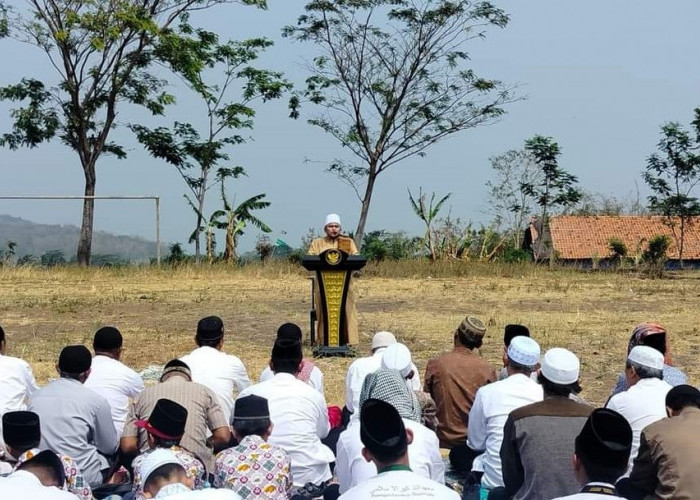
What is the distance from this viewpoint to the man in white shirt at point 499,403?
4.82 m

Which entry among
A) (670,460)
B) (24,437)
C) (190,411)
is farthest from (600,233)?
(24,437)

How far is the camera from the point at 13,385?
535 cm

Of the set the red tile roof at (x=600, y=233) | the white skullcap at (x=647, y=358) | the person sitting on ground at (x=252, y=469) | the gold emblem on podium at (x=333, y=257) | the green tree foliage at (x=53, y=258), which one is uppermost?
the red tile roof at (x=600, y=233)

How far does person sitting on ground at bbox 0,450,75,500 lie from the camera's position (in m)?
3.27

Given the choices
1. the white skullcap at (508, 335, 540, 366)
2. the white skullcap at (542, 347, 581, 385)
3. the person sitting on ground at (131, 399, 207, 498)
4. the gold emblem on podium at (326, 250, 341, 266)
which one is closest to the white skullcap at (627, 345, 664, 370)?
the white skullcap at (508, 335, 540, 366)

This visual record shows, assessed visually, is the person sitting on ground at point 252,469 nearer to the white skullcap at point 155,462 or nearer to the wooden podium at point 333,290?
the white skullcap at point 155,462

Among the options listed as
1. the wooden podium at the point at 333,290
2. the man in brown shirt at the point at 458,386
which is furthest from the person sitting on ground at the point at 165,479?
the wooden podium at the point at 333,290

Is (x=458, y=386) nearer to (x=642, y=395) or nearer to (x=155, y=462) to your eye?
(x=642, y=395)

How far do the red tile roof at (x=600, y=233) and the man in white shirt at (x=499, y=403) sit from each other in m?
40.2

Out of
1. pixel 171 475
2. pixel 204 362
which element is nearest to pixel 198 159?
pixel 204 362

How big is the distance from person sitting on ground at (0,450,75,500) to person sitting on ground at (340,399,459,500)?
1058mm

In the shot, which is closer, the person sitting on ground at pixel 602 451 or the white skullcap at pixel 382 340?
the person sitting on ground at pixel 602 451

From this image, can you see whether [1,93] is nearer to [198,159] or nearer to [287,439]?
[198,159]

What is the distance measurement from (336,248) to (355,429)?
6217 millimetres
